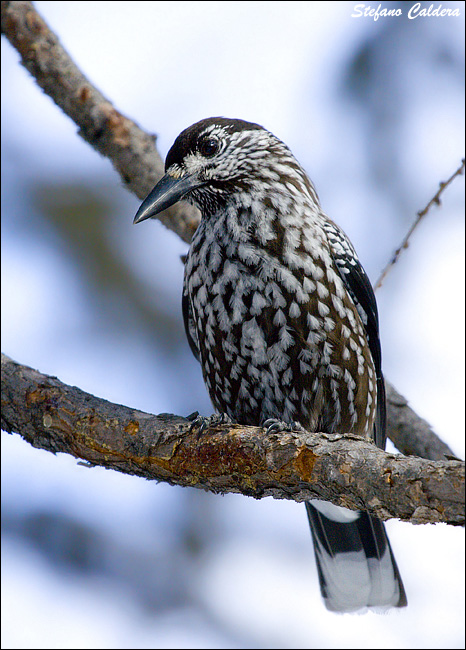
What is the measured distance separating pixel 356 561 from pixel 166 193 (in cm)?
241

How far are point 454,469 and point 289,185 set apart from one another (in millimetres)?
2229

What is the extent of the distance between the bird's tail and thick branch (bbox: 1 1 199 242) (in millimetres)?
2209

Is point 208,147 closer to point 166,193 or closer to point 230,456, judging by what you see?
point 166,193

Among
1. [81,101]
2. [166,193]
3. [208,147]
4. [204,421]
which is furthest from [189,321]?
[81,101]

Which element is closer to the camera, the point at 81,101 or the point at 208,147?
the point at 208,147

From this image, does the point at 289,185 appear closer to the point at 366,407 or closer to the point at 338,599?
the point at 366,407

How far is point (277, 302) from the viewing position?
369cm

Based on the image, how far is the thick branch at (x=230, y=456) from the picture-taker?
2.39 meters

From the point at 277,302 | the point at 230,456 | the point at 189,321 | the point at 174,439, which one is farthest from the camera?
the point at 189,321

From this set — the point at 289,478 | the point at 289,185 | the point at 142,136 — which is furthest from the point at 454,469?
the point at 142,136

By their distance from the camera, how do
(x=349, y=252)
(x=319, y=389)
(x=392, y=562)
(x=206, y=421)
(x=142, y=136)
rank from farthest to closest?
(x=142, y=136)
(x=392, y=562)
(x=349, y=252)
(x=319, y=389)
(x=206, y=421)

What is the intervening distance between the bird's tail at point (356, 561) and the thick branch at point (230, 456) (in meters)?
1.48

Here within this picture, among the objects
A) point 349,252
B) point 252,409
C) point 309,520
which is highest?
point 349,252

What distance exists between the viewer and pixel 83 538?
7.05 m
